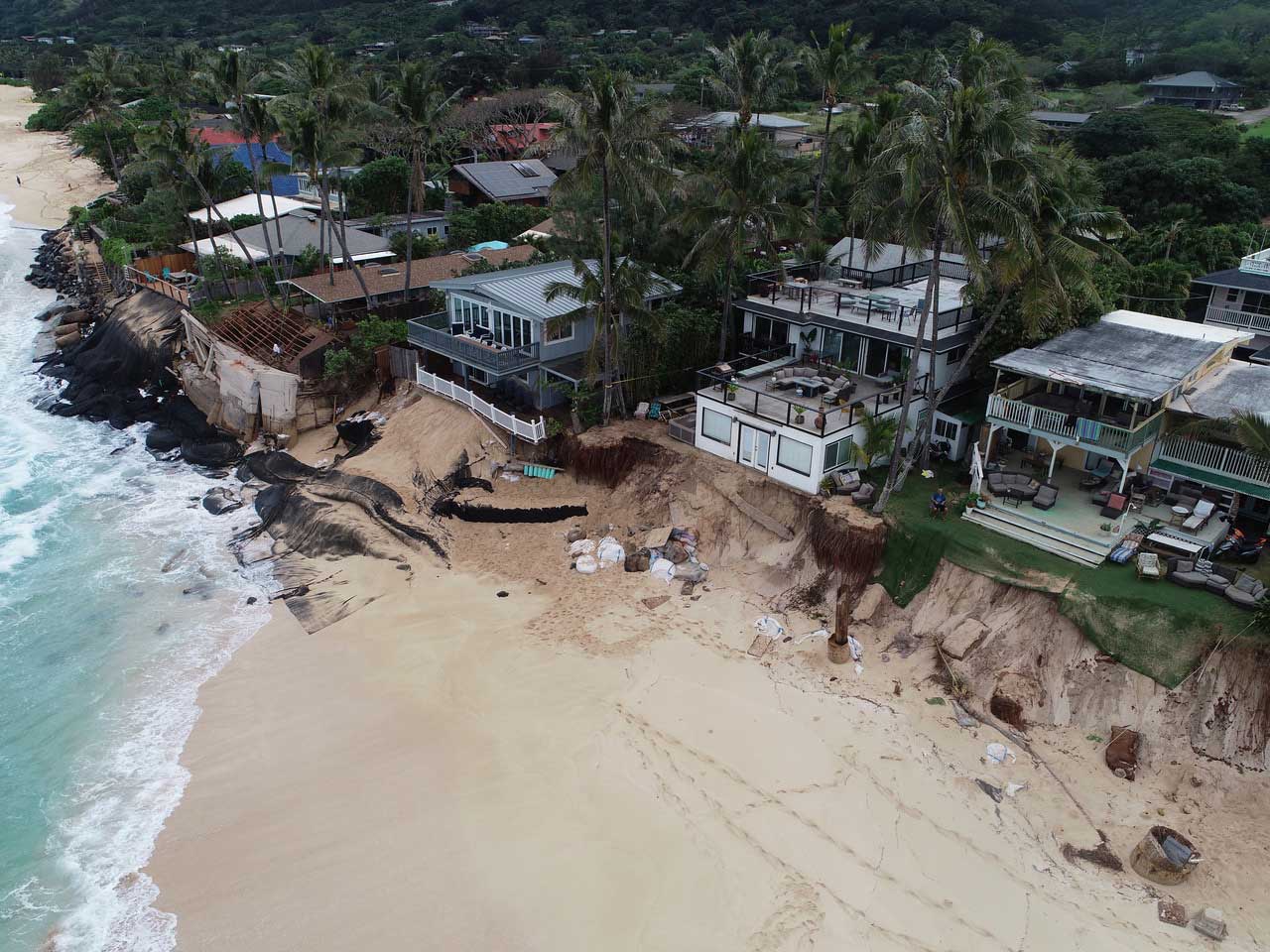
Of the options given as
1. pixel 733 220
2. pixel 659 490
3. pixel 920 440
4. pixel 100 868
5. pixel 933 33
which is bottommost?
pixel 100 868

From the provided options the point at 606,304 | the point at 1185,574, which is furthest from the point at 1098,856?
the point at 606,304

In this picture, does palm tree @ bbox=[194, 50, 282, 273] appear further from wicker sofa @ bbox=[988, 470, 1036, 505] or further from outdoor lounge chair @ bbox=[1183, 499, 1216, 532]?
outdoor lounge chair @ bbox=[1183, 499, 1216, 532]

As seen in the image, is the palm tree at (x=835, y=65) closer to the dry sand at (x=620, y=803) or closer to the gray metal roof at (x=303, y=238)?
the dry sand at (x=620, y=803)

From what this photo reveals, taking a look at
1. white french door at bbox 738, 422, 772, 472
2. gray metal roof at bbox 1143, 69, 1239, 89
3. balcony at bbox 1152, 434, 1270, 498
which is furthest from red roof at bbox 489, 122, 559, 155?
gray metal roof at bbox 1143, 69, 1239, 89

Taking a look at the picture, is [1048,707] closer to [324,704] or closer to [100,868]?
[324,704]

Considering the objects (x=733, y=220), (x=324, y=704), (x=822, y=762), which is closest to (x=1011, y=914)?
(x=822, y=762)

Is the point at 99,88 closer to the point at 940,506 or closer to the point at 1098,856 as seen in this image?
the point at 940,506

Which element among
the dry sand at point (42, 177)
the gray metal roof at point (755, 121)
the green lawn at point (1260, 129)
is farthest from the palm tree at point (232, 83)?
the green lawn at point (1260, 129)
